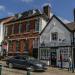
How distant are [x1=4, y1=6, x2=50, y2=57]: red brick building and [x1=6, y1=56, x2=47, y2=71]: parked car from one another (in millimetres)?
9662

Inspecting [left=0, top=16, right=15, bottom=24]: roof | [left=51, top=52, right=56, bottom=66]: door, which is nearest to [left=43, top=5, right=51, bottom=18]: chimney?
[left=0, top=16, right=15, bottom=24]: roof

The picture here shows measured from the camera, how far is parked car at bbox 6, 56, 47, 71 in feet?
99.3

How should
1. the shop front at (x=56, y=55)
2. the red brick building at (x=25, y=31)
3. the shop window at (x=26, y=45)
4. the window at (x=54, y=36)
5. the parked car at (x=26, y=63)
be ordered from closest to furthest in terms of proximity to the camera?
the parked car at (x=26, y=63)
the shop front at (x=56, y=55)
the window at (x=54, y=36)
the red brick building at (x=25, y=31)
the shop window at (x=26, y=45)

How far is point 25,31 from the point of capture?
44.6m

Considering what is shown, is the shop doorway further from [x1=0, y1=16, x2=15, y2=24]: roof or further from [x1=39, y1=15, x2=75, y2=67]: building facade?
[x1=0, y1=16, x2=15, y2=24]: roof

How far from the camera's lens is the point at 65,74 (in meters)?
→ 28.8

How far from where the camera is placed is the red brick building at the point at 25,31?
4250 centimetres

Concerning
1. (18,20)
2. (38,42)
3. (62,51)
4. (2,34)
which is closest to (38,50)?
(38,42)

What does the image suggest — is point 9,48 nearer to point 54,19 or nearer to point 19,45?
point 19,45

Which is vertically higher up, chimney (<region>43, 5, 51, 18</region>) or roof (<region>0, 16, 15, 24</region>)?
chimney (<region>43, 5, 51, 18</region>)

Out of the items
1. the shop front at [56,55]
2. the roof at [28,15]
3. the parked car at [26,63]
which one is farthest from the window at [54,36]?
the parked car at [26,63]

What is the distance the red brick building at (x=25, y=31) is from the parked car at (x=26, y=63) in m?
9.66

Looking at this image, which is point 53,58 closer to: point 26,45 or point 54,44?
point 54,44

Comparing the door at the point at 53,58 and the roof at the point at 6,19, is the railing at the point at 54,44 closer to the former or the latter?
the door at the point at 53,58
